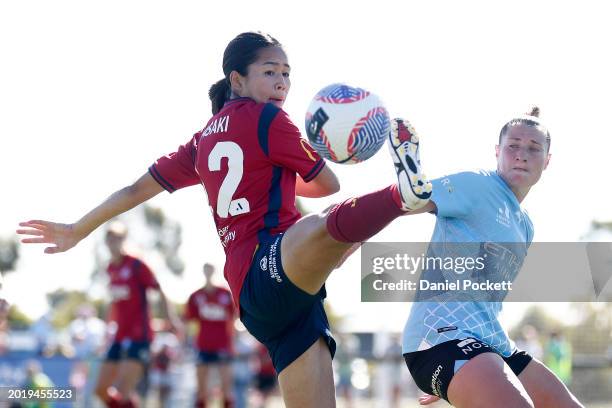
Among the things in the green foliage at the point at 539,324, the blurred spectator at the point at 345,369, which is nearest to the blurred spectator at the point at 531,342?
the green foliage at the point at 539,324

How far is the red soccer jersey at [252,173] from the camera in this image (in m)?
4.75

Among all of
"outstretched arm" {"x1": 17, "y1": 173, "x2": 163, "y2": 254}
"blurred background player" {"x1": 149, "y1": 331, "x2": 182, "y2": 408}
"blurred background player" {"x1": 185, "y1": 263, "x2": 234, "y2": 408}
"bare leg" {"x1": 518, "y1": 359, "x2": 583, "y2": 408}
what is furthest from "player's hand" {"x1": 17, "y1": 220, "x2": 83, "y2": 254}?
"blurred background player" {"x1": 149, "y1": 331, "x2": 182, "y2": 408}

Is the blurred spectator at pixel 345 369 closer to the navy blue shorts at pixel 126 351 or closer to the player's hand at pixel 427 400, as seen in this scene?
the navy blue shorts at pixel 126 351

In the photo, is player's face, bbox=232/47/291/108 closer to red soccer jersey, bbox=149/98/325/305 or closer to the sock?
red soccer jersey, bbox=149/98/325/305

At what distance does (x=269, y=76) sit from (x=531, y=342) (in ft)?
48.7

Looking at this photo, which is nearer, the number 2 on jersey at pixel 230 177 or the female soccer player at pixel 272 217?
the female soccer player at pixel 272 217

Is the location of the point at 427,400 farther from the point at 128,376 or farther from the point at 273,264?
the point at 128,376

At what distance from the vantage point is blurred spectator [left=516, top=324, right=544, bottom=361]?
18703 millimetres

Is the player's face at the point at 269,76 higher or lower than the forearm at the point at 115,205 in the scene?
higher

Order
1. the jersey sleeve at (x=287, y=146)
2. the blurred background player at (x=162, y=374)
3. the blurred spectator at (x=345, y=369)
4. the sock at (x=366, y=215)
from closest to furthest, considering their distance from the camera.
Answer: the sock at (x=366, y=215) < the jersey sleeve at (x=287, y=146) < the blurred background player at (x=162, y=374) < the blurred spectator at (x=345, y=369)

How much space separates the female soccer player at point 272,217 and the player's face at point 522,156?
1.00 meters

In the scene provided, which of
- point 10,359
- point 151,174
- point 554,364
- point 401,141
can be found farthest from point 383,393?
point 401,141

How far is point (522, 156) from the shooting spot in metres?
5.21

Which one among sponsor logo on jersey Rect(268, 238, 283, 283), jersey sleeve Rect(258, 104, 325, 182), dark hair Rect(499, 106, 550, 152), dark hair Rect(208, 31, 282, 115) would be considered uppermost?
dark hair Rect(208, 31, 282, 115)
